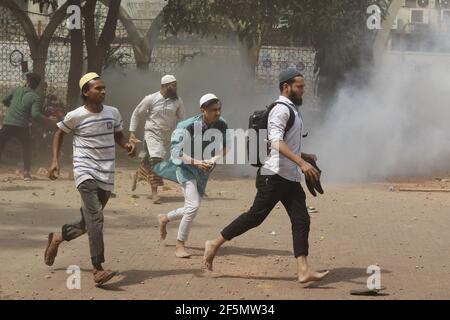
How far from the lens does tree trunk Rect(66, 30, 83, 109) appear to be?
15883 mm

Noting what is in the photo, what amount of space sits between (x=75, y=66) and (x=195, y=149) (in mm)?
9141

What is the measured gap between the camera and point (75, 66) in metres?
16.0

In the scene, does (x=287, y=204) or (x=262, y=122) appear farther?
(x=287, y=204)

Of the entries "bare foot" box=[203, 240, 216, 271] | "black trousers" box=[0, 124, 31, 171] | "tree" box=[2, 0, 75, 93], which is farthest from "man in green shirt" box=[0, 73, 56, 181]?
"bare foot" box=[203, 240, 216, 271]

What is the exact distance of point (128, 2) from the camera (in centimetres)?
2398

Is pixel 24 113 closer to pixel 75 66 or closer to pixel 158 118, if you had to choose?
pixel 158 118

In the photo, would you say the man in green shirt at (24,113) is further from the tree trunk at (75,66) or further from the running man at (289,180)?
the running man at (289,180)

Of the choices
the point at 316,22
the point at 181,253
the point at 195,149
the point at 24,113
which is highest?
the point at 316,22

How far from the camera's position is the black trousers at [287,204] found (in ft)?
21.4

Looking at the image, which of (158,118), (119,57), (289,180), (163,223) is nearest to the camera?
(289,180)

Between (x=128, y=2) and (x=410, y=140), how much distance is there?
1221 centimetres

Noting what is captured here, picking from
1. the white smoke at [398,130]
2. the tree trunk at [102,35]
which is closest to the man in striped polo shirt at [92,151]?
the white smoke at [398,130]

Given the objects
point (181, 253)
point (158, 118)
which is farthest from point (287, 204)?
point (158, 118)

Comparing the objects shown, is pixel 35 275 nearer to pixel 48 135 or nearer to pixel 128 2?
pixel 48 135
